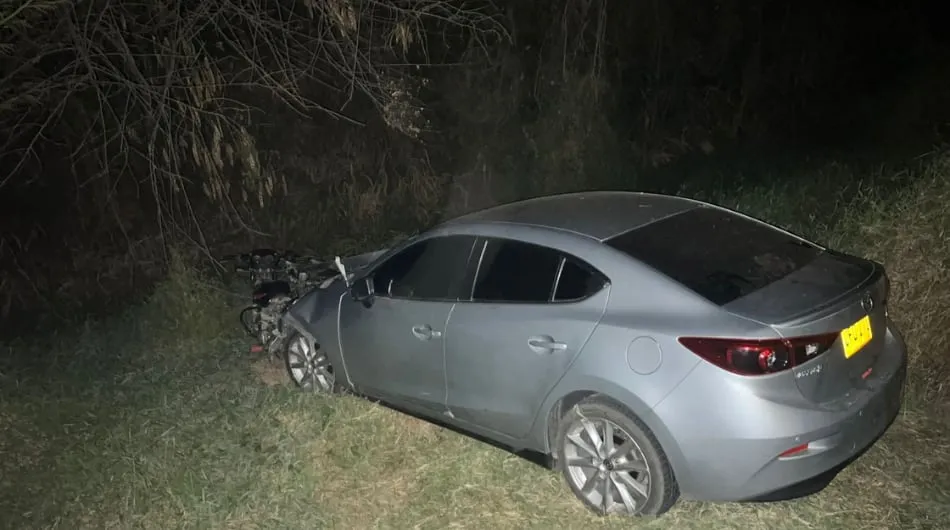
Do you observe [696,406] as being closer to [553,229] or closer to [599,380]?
[599,380]

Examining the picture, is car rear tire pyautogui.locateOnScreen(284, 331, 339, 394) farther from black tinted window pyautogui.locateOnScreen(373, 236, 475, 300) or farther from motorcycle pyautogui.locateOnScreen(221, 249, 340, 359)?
black tinted window pyautogui.locateOnScreen(373, 236, 475, 300)

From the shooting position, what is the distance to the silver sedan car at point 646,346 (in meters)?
3.27

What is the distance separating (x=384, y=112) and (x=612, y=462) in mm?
4721

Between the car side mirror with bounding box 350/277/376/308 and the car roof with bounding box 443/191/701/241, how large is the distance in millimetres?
630

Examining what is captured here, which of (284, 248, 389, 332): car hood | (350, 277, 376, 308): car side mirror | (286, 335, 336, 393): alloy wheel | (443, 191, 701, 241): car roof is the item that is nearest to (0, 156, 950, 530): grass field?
(286, 335, 336, 393): alloy wheel

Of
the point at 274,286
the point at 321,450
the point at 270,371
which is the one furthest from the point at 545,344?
the point at 274,286

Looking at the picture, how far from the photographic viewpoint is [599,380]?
11.7ft

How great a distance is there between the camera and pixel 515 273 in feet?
13.2

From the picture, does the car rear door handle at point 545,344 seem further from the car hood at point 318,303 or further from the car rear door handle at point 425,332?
the car hood at point 318,303

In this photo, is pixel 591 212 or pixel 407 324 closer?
pixel 591 212

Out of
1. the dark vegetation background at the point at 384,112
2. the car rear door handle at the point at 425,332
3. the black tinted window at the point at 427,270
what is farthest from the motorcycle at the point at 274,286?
the car rear door handle at the point at 425,332

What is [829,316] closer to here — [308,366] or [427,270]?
[427,270]

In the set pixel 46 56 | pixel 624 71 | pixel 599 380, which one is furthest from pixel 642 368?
pixel 624 71

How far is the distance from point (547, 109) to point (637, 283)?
6335 mm
